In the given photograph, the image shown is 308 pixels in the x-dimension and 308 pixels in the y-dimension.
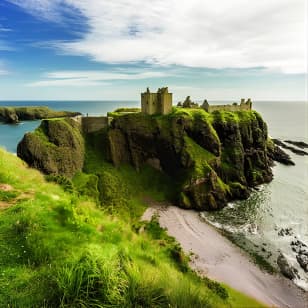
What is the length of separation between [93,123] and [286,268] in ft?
152

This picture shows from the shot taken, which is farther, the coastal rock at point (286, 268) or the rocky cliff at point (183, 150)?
the rocky cliff at point (183, 150)

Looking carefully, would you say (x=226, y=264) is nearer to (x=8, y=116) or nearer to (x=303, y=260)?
(x=303, y=260)

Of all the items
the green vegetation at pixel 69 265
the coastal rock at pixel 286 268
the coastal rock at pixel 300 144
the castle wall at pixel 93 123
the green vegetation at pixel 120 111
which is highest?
the green vegetation at pixel 120 111

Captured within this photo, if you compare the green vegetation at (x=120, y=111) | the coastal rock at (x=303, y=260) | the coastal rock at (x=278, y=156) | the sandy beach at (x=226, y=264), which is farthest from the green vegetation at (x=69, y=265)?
the coastal rock at (x=278, y=156)

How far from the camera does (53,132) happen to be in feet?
143

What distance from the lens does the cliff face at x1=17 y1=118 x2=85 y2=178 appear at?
3744 centimetres

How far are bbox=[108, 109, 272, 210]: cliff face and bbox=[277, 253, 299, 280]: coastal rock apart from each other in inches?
610

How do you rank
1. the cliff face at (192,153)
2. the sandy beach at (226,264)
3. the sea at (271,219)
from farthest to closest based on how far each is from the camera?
1. the cliff face at (192,153)
2. the sea at (271,219)
3. the sandy beach at (226,264)

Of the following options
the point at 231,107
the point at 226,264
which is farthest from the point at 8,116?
the point at 226,264

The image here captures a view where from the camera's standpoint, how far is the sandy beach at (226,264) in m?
26.0

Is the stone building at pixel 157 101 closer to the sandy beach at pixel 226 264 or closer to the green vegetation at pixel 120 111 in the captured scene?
the green vegetation at pixel 120 111

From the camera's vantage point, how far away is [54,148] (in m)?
41.5

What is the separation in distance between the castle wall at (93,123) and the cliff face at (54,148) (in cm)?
574

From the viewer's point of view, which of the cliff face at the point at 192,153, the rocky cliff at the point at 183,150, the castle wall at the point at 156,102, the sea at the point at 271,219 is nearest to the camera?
the sea at the point at 271,219
